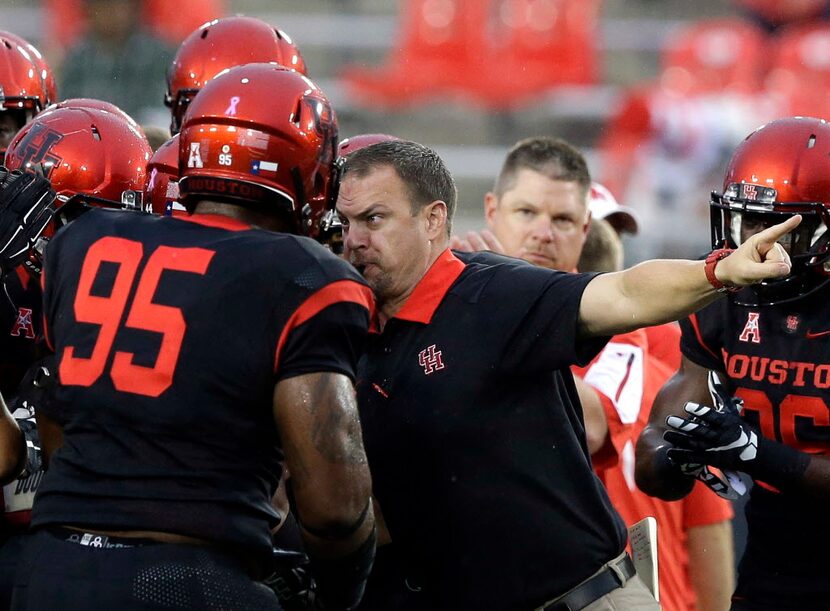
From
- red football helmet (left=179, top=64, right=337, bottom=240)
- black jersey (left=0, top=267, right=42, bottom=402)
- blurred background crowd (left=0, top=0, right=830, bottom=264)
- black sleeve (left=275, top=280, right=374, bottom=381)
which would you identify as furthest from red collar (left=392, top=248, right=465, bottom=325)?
blurred background crowd (left=0, top=0, right=830, bottom=264)

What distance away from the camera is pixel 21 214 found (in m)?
2.94

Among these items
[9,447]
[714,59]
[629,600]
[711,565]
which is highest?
[714,59]

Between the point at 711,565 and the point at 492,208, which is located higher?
the point at 492,208

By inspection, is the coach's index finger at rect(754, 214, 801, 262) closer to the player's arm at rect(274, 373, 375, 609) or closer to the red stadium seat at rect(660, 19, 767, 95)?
the player's arm at rect(274, 373, 375, 609)

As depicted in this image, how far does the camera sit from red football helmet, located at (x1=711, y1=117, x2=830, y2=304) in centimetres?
343

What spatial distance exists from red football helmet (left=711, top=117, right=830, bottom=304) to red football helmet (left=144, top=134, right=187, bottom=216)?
4.65 ft

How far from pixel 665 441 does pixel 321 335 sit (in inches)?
56.5

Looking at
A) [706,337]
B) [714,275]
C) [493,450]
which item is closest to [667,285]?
[714,275]

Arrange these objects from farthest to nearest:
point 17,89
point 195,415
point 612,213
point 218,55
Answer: point 612,213 < point 218,55 < point 17,89 < point 195,415

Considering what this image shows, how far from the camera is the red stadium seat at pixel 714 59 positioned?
10.2 metres

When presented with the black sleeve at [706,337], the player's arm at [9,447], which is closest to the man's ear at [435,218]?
the black sleeve at [706,337]

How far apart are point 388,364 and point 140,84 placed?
511 centimetres

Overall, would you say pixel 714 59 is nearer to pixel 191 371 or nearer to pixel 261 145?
pixel 261 145

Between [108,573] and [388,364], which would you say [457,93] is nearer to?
[388,364]
